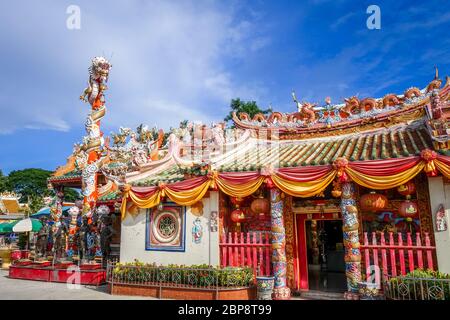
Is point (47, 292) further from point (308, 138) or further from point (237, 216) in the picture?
point (308, 138)

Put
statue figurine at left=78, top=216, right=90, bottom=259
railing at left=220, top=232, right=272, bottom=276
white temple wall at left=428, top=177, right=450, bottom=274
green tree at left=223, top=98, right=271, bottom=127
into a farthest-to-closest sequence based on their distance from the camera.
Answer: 1. green tree at left=223, top=98, right=271, bottom=127
2. statue figurine at left=78, top=216, right=90, bottom=259
3. railing at left=220, top=232, right=272, bottom=276
4. white temple wall at left=428, top=177, right=450, bottom=274

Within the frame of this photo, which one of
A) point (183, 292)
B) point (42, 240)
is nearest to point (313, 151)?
point (183, 292)

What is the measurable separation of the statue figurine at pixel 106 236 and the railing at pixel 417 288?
10.9 meters

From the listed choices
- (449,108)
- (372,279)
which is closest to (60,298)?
(372,279)

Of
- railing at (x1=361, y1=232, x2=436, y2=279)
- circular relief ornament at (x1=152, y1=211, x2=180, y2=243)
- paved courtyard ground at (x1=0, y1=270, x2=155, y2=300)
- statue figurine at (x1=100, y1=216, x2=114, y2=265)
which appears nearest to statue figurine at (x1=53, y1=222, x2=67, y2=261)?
statue figurine at (x1=100, y1=216, x2=114, y2=265)

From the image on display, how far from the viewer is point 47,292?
10.1m

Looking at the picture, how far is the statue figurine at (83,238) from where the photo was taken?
13.3 meters

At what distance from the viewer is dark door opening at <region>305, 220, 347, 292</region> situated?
13013 millimetres

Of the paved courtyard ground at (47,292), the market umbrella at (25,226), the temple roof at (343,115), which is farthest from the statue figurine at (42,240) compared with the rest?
the temple roof at (343,115)

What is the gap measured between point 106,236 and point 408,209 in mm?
11441

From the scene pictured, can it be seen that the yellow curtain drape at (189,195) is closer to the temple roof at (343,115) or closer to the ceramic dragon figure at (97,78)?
the temple roof at (343,115)

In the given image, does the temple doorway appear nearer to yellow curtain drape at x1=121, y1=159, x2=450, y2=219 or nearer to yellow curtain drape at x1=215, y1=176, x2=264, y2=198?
yellow curtain drape at x1=121, y1=159, x2=450, y2=219

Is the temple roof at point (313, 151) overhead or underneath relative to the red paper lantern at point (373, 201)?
overhead

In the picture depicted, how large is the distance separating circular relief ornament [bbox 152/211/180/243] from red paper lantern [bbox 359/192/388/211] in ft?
16.8
